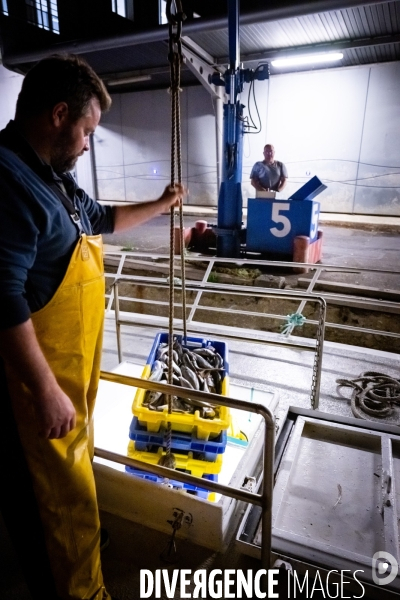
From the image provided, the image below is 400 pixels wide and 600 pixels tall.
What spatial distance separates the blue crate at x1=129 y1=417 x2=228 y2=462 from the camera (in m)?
2.16

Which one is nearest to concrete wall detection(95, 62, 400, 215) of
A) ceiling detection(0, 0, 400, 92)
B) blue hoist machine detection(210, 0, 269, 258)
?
ceiling detection(0, 0, 400, 92)

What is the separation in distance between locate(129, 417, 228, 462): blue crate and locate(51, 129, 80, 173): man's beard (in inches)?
59.8

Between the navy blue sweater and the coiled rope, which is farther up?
the navy blue sweater

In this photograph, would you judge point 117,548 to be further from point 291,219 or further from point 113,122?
point 113,122

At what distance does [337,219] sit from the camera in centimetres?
1355

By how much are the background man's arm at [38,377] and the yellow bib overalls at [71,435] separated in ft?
0.46

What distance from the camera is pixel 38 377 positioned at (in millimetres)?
1233

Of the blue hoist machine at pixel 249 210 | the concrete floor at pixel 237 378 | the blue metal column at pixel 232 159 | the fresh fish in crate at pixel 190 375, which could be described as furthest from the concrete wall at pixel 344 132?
the fresh fish in crate at pixel 190 375

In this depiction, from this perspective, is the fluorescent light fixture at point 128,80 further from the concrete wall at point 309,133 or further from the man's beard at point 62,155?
the man's beard at point 62,155

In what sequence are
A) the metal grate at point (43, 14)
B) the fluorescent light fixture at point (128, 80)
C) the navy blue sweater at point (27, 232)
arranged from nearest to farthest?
the navy blue sweater at point (27, 232) → the metal grate at point (43, 14) → the fluorescent light fixture at point (128, 80)

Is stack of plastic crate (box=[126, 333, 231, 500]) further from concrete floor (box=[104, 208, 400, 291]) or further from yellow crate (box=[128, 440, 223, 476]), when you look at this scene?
concrete floor (box=[104, 208, 400, 291])

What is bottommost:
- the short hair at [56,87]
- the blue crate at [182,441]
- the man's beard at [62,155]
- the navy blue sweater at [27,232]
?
the blue crate at [182,441]

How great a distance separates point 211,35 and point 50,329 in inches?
438

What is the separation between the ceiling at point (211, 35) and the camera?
8.07m
